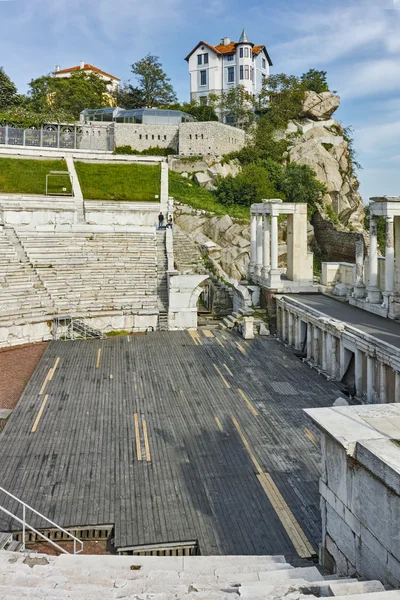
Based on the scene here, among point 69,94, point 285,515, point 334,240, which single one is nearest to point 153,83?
point 69,94

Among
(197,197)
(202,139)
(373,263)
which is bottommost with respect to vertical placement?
(373,263)

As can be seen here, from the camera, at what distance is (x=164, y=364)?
2100cm

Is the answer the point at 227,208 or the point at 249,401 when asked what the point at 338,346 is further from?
the point at 227,208

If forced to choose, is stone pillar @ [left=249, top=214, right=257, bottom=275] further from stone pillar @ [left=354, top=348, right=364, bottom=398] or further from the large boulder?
the large boulder

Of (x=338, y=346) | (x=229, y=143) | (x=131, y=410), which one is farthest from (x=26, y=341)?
(x=229, y=143)

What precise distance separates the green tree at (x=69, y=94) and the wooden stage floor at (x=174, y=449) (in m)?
48.7

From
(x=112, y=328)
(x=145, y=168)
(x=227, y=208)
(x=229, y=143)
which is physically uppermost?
(x=229, y=143)

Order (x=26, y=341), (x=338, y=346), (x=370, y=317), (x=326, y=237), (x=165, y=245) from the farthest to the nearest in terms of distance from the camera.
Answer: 1. (x=326, y=237)
2. (x=165, y=245)
3. (x=26, y=341)
4. (x=370, y=317)
5. (x=338, y=346)

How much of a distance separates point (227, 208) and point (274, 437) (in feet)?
112

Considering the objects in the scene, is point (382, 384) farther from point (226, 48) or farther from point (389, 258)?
point (226, 48)

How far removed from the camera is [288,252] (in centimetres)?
3006

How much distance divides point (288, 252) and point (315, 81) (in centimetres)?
4515

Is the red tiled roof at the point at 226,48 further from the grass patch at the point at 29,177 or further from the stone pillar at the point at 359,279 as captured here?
the stone pillar at the point at 359,279

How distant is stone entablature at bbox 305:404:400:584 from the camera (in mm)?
6216
